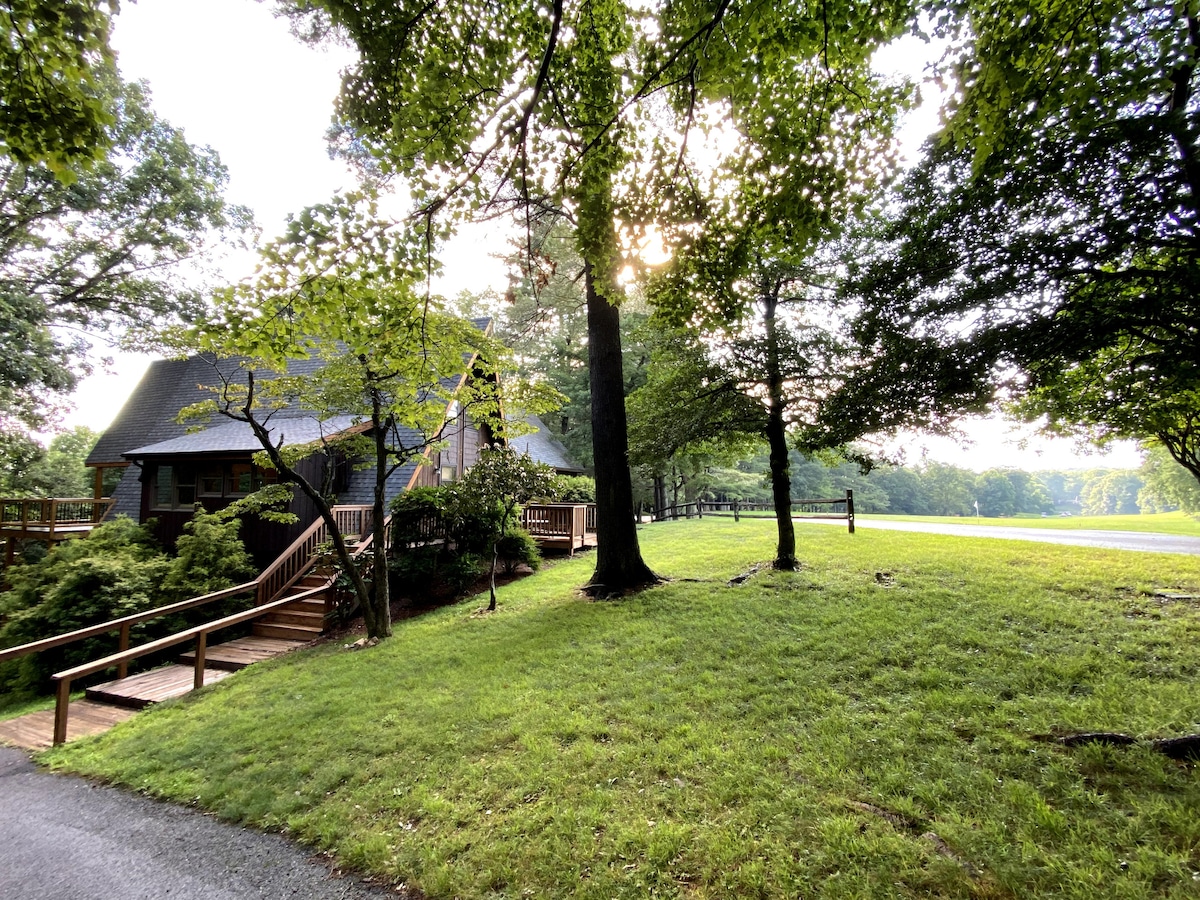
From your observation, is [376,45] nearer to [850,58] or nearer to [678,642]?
[850,58]

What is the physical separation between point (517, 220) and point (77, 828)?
296 inches

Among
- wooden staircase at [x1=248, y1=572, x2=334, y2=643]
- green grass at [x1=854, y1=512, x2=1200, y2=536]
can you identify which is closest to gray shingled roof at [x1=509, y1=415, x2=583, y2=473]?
wooden staircase at [x1=248, y1=572, x2=334, y2=643]

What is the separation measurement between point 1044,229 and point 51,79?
778 centimetres

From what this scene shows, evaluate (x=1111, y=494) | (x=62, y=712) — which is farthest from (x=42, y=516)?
(x=1111, y=494)

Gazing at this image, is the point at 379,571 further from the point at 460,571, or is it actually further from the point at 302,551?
the point at 302,551

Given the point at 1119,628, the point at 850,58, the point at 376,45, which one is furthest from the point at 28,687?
the point at 1119,628

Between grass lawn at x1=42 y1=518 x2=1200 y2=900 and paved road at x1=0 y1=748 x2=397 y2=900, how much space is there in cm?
18

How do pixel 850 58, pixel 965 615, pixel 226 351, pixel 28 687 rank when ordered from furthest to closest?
pixel 28 687 → pixel 965 615 → pixel 226 351 → pixel 850 58

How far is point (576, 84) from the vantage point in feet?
12.4

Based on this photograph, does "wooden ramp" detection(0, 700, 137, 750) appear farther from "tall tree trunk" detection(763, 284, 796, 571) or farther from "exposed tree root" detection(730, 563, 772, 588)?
"tall tree trunk" detection(763, 284, 796, 571)

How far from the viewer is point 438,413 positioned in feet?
25.4

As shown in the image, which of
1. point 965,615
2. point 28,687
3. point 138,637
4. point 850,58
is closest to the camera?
point 850,58

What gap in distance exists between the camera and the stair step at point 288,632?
9100 millimetres

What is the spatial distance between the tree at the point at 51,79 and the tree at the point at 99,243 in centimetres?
1633
